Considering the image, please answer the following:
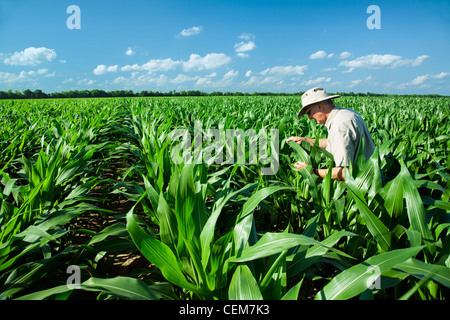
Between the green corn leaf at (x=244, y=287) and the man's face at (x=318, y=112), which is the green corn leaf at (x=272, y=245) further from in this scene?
the man's face at (x=318, y=112)

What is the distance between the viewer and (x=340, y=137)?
1.83 metres

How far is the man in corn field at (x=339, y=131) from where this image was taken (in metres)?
1.79

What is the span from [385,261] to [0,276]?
5.05 ft

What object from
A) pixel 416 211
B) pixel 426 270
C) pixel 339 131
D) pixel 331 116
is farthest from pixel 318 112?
pixel 426 270

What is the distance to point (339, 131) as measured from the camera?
1848 mm

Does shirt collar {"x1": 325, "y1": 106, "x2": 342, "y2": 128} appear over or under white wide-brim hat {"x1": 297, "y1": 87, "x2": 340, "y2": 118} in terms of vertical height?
under

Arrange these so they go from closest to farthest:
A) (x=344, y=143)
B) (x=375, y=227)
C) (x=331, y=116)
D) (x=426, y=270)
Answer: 1. (x=426, y=270)
2. (x=375, y=227)
3. (x=344, y=143)
4. (x=331, y=116)

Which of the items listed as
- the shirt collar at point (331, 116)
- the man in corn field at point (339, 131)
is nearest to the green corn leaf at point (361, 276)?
the man in corn field at point (339, 131)

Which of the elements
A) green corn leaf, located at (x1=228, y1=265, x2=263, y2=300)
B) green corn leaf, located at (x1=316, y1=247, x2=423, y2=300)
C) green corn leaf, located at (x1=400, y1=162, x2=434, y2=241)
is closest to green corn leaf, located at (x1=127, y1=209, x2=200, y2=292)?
green corn leaf, located at (x1=228, y1=265, x2=263, y2=300)

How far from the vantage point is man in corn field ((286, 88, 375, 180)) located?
5.89 feet

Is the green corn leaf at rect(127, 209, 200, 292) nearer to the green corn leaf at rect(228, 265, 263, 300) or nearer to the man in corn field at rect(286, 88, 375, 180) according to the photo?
the green corn leaf at rect(228, 265, 263, 300)

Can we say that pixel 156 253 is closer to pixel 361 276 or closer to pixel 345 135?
pixel 361 276

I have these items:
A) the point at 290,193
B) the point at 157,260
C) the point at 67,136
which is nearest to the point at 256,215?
the point at 290,193
